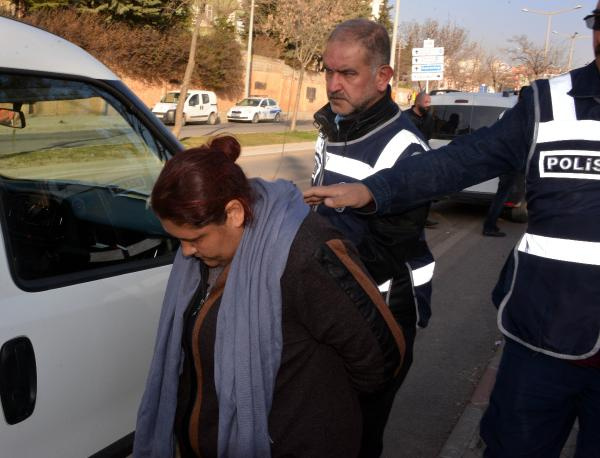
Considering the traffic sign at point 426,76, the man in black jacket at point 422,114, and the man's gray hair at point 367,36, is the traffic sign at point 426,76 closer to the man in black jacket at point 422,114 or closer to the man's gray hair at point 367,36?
the man in black jacket at point 422,114

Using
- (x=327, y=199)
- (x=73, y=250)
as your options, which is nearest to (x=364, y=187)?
(x=327, y=199)

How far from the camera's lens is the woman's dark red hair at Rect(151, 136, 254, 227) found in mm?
1630

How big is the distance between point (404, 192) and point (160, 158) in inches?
45.9

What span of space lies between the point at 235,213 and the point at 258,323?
295mm

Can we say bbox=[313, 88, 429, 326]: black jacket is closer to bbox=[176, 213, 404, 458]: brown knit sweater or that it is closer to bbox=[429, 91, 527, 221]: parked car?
bbox=[176, 213, 404, 458]: brown knit sweater

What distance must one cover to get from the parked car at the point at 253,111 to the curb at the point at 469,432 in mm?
33362

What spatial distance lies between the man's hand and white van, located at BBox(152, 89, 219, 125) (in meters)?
28.7

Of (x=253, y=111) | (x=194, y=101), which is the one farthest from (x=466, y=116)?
(x=253, y=111)

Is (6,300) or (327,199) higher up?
(327,199)

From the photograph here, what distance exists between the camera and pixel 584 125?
73.6 inches

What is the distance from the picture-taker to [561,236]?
190 cm

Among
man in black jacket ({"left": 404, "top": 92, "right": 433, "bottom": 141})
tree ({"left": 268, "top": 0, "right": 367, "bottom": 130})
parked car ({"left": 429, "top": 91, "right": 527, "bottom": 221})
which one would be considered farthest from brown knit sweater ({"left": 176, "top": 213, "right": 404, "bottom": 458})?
tree ({"left": 268, "top": 0, "right": 367, "bottom": 130})

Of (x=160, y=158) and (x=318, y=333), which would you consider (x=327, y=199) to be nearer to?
(x=318, y=333)

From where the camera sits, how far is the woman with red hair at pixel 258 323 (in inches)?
66.2
